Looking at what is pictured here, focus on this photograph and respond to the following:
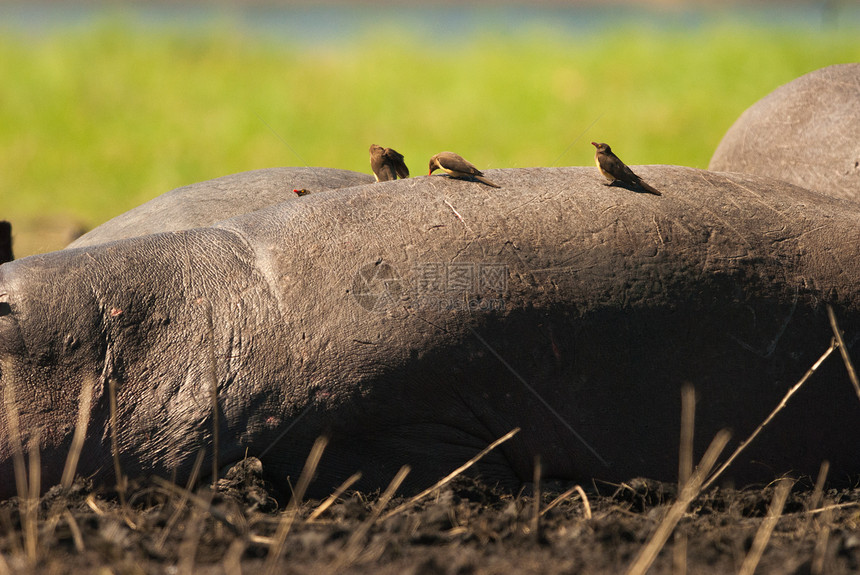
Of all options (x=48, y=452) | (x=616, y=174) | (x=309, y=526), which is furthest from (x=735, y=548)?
(x=48, y=452)

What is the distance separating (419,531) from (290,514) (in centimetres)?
47

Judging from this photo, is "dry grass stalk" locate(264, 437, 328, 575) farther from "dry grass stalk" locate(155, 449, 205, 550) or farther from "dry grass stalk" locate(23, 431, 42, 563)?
"dry grass stalk" locate(23, 431, 42, 563)

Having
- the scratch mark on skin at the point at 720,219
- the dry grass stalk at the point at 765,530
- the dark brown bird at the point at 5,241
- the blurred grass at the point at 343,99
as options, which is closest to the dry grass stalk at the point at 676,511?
the dry grass stalk at the point at 765,530

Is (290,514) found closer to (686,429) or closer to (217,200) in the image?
(686,429)

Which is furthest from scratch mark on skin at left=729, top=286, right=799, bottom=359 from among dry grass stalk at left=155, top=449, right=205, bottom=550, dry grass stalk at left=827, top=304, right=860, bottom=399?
dry grass stalk at left=155, top=449, right=205, bottom=550

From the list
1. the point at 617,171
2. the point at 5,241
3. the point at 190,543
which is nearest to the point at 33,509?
the point at 190,543

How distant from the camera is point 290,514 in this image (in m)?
3.18

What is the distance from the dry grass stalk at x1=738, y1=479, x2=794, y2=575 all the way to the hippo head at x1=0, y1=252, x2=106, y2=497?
227cm

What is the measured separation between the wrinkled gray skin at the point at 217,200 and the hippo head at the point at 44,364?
103 centimetres

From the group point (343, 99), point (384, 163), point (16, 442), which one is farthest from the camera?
point (343, 99)

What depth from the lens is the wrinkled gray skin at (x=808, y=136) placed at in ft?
15.5

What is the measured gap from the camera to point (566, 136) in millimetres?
11242

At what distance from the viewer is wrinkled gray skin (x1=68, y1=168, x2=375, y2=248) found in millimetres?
4652

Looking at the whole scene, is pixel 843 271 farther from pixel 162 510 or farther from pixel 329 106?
pixel 329 106
